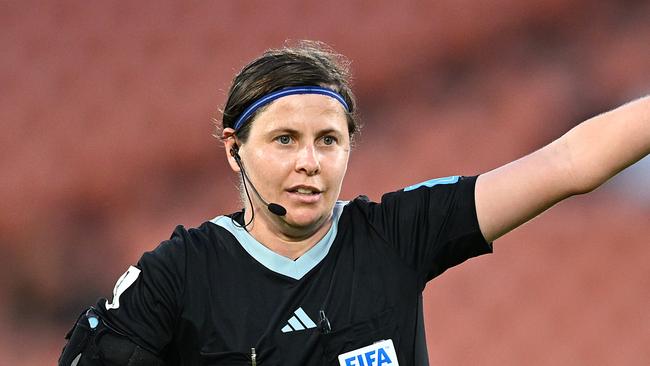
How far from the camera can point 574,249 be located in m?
2.55

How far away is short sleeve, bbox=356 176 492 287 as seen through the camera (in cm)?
138

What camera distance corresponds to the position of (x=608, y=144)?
125 cm

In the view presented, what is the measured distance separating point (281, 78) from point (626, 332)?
4.93 ft

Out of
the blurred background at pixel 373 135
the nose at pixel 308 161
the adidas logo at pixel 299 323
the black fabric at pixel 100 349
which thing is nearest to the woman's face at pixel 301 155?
the nose at pixel 308 161

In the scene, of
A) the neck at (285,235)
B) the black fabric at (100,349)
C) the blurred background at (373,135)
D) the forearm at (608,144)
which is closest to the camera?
the forearm at (608,144)

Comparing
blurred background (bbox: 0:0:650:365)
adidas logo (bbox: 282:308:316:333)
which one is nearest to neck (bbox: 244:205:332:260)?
adidas logo (bbox: 282:308:316:333)

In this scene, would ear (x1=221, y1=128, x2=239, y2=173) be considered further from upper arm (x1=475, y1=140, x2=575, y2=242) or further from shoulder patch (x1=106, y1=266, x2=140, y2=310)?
upper arm (x1=475, y1=140, x2=575, y2=242)

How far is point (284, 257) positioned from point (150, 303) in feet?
0.68

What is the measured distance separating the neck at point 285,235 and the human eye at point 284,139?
0.36 ft

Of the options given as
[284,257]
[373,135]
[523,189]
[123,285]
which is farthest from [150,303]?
[373,135]

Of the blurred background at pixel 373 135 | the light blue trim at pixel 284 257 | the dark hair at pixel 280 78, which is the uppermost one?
the blurred background at pixel 373 135

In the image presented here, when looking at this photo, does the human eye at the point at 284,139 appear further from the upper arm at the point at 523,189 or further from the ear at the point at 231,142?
the upper arm at the point at 523,189

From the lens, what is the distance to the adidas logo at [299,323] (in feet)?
4.51

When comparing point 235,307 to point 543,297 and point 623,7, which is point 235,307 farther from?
point 623,7
